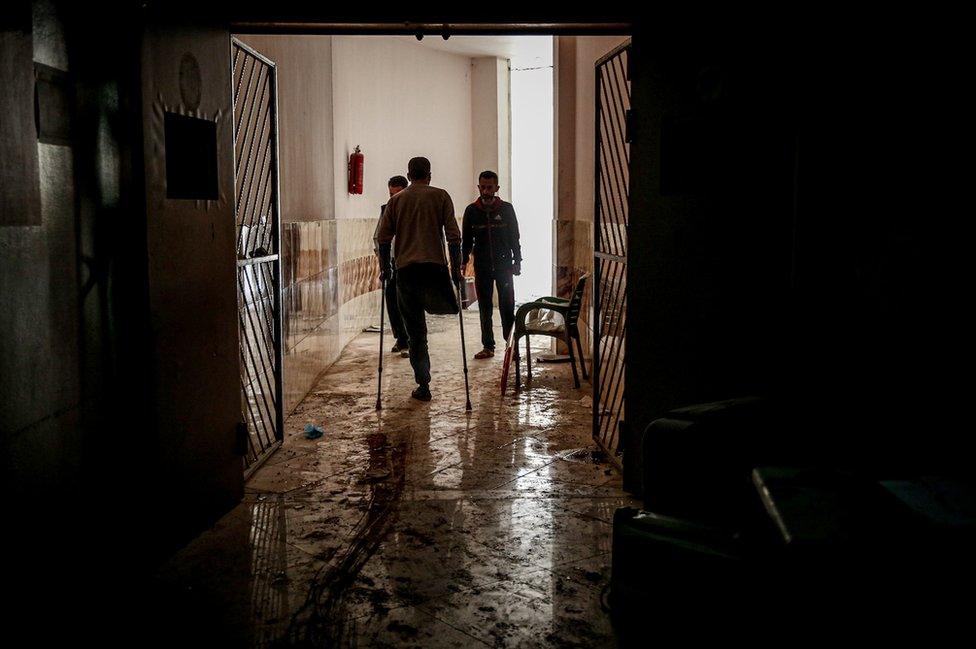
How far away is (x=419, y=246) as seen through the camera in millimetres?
5402

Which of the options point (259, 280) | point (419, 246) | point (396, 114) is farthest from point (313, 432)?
point (396, 114)

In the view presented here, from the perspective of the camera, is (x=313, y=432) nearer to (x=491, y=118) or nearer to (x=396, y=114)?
(x=396, y=114)

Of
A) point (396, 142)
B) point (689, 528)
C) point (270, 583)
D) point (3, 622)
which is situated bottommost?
point (270, 583)

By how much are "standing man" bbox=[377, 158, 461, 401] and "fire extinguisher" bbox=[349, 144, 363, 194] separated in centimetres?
286

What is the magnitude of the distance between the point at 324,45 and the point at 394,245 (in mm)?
2547

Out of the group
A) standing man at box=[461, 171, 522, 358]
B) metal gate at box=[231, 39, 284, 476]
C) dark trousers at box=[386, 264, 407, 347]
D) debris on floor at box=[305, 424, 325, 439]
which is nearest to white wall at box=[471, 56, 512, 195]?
standing man at box=[461, 171, 522, 358]

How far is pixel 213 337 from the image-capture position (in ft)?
11.1

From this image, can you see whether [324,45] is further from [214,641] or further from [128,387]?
[214,641]

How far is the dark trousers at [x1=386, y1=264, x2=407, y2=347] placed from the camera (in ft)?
22.4

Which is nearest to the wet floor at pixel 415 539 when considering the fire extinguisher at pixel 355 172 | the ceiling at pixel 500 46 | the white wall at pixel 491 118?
the fire extinguisher at pixel 355 172

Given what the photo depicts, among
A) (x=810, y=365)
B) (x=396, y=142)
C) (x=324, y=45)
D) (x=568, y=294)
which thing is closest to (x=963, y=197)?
(x=810, y=365)

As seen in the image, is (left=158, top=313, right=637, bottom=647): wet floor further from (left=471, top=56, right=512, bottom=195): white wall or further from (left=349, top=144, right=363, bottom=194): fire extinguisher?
(left=471, top=56, right=512, bottom=195): white wall

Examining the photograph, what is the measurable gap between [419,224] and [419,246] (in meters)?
0.14

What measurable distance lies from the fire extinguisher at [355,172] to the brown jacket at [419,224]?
2.88m
